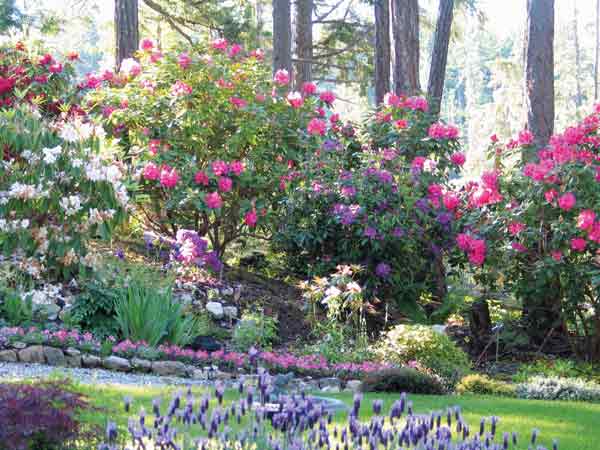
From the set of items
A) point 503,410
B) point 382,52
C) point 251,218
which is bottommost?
point 503,410

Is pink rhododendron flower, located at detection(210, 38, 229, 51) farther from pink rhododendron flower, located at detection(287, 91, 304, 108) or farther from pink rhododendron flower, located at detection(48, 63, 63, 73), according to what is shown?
pink rhododendron flower, located at detection(48, 63, 63, 73)

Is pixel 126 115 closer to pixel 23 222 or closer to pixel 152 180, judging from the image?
pixel 152 180

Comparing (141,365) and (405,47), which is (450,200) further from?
(405,47)

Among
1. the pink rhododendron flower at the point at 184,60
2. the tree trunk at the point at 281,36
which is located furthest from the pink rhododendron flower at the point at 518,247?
the tree trunk at the point at 281,36

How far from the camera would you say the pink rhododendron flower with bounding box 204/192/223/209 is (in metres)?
9.98

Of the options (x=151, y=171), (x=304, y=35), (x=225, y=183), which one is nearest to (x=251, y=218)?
(x=225, y=183)

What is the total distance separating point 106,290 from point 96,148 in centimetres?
144

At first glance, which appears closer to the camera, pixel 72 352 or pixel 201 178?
pixel 72 352

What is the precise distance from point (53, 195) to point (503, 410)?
4.55 m

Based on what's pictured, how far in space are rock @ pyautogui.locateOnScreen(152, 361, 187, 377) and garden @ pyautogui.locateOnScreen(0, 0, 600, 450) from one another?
17 millimetres

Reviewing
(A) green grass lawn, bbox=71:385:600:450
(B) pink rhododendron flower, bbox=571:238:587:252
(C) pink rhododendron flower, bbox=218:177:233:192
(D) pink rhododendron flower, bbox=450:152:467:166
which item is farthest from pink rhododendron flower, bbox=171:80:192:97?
(A) green grass lawn, bbox=71:385:600:450

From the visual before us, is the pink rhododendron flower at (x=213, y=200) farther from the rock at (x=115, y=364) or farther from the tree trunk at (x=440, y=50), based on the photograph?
the tree trunk at (x=440, y=50)

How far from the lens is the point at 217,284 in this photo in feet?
32.3

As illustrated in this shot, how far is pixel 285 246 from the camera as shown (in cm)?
1016
